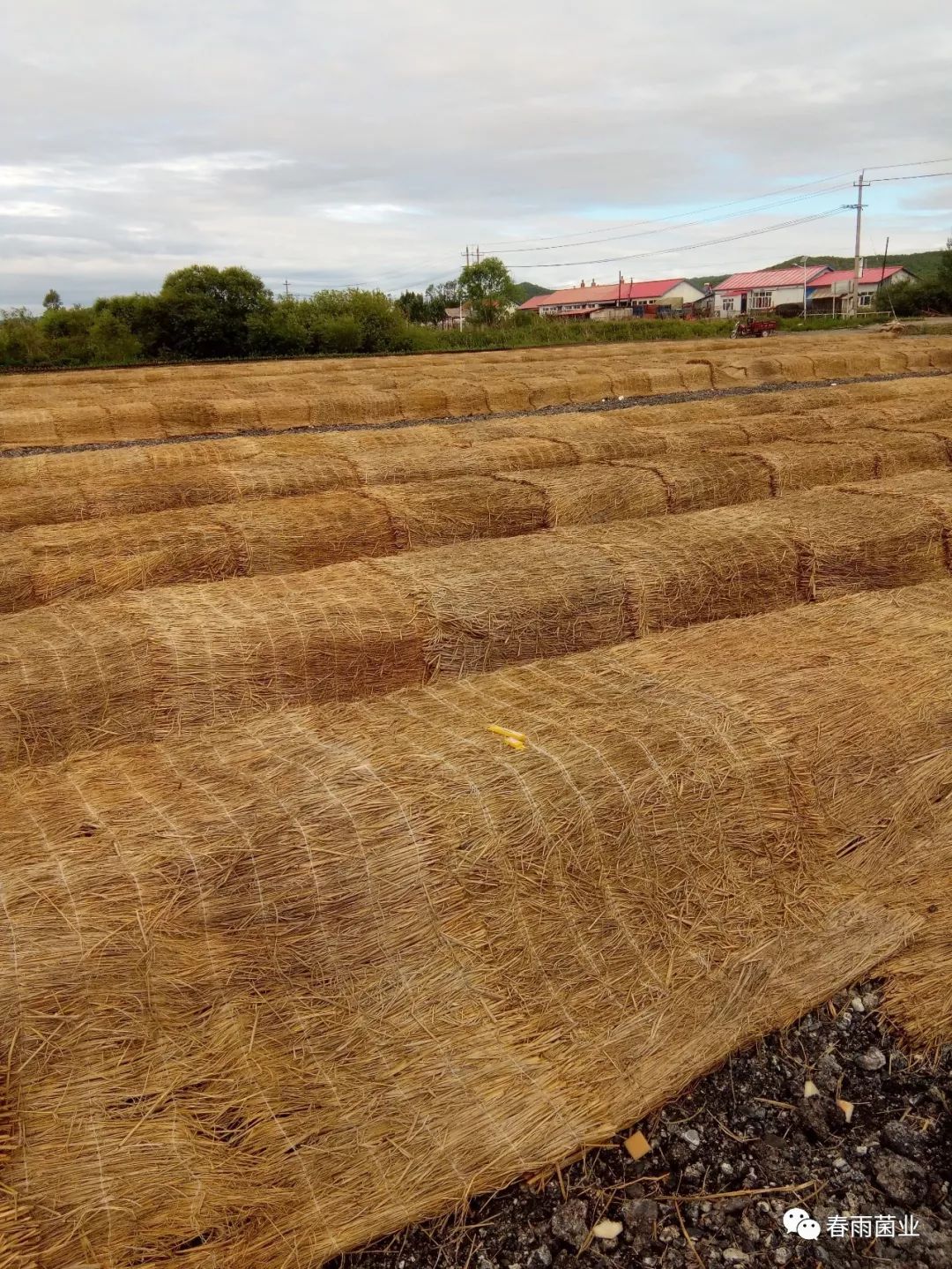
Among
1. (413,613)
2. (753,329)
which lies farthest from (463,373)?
(753,329)

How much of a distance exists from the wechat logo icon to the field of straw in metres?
0.71

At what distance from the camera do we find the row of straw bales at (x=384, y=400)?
22.3m

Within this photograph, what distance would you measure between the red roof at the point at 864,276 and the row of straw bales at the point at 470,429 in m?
70.6

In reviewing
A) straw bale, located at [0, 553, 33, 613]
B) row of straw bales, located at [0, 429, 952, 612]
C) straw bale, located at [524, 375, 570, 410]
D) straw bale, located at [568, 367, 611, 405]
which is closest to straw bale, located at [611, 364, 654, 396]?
straw bale, located at [568, 367, 611, 405]

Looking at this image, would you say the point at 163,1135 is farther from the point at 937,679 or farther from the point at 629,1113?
the point at 937,679

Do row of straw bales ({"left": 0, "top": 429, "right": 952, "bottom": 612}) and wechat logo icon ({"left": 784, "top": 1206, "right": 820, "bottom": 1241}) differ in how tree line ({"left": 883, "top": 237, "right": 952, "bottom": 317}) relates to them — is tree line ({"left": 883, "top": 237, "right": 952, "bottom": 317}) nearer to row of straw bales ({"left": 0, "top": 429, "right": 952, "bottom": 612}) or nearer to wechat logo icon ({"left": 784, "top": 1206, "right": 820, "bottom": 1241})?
row of straw bales ({"left": 0, "top": 429, "right": 952, "bottom": 612})

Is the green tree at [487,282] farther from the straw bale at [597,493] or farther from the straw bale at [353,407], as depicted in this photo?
the straw bale at [597,493]

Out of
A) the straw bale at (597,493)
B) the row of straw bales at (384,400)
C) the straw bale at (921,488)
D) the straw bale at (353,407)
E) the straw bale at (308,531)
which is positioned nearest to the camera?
the straw bale at (921,488)

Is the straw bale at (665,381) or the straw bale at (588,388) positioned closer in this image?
the straw bale at (588,388)

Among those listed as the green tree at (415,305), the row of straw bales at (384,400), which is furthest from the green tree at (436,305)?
the row of straw bales at (384,400)

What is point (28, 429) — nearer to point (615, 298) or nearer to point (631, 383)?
point (631, 383)

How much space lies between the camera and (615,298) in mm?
100812

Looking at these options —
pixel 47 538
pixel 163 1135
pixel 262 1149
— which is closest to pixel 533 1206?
pixel 262 1149

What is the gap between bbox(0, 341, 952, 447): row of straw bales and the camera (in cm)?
2228
